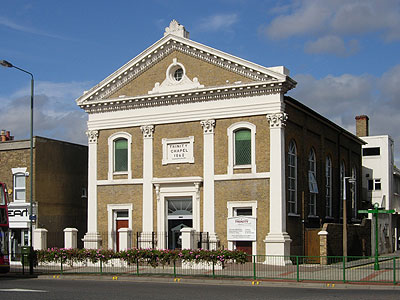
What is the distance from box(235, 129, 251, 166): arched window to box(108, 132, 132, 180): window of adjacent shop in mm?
7015

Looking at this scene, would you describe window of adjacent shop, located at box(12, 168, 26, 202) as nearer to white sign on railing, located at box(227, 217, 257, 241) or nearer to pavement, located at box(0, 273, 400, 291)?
pavement, located at box(0, 273, 400, 291)

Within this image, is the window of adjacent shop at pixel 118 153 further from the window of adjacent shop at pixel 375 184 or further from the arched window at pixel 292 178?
the window of adjacent shop at pixel 375 184

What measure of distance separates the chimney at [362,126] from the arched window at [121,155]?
2900cm

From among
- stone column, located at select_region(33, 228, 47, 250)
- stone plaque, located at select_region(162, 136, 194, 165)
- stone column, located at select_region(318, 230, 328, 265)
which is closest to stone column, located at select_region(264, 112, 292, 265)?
stone column, located at select_region(318, 230, 328, 265)

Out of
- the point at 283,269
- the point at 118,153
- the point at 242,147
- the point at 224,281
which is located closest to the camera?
the point at 224,281

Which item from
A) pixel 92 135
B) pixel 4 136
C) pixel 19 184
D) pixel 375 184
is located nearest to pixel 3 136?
pixel 4 136

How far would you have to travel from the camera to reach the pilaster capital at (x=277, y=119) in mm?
33875

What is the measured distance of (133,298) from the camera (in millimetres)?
18703

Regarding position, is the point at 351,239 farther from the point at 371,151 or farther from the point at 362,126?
the point at 362,126

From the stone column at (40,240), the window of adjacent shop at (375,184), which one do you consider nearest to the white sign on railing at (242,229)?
the stone column at (40,240)

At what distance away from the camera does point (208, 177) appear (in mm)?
35469

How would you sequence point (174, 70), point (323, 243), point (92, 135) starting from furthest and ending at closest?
1. point (92, 135)
2. point (174, 70)
3. point (323, 243)

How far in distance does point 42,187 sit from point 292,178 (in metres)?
16.3

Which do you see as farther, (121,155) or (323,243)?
(121,155)
